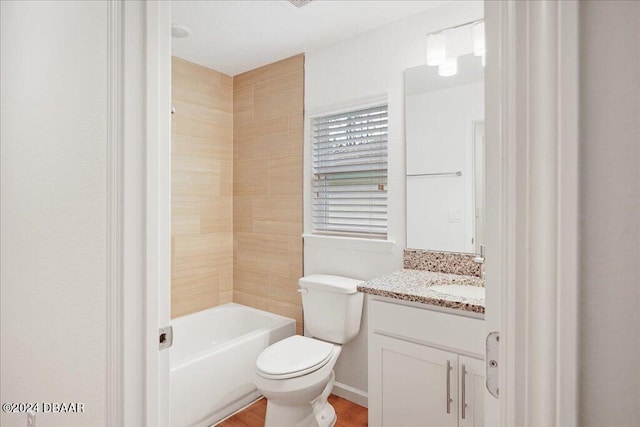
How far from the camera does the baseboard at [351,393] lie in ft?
7.62

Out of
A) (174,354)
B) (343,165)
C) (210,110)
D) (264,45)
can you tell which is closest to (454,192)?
(343,165)

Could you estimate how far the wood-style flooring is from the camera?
7.01 feet

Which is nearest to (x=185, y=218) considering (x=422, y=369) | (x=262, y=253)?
(x=262, y=253)

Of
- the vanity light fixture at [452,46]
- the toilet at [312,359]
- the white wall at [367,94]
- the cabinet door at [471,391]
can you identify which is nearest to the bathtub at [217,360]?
the toilet at [312,359]

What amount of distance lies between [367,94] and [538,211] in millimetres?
2004

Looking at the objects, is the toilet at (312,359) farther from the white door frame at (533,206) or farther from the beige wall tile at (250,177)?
the white door frame at (533,206)

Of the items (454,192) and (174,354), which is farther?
(174,354)

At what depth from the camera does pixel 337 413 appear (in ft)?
7.30

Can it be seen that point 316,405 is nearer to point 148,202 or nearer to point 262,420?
point 262,420

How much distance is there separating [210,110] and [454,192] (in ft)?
6.49

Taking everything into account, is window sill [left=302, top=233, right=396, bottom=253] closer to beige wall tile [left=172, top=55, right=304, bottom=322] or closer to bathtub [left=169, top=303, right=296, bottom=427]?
beige wall tile [left=172, top=55, right=304, bottom=322]

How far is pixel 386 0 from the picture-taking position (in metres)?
1.97

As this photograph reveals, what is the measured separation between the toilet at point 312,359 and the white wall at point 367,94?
16cm

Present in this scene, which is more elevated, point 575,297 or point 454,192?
point 454,192
